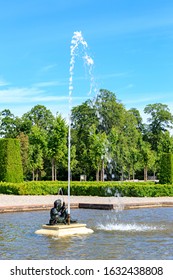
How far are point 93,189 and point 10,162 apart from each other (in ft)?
18.1

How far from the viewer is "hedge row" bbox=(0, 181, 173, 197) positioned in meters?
25.9

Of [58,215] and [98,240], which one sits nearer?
[98,240]

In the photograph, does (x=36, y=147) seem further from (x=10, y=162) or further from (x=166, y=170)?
(x=166, y=170)

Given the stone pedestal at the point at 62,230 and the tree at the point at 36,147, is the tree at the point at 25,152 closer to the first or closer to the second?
the tree at the point at 36,147

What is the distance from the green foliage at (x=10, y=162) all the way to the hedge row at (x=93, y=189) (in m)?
1.41

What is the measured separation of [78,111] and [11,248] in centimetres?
5061

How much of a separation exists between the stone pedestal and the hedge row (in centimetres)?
1341

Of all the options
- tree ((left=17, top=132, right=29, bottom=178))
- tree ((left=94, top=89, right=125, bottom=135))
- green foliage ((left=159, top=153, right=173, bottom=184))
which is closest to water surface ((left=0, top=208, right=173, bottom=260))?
green foliage ((left=159, top=153, right=173, bottom=184))

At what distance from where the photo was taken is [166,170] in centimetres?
2980

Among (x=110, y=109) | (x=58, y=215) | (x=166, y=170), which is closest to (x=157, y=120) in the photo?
(x=110, y=109)

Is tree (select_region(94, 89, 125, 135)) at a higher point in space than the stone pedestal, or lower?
higher

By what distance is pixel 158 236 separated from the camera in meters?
12.0

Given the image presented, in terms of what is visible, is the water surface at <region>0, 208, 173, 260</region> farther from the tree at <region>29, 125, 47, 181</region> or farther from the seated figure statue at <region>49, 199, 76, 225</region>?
the tree at <region>29, 125, 47, 181</region>
